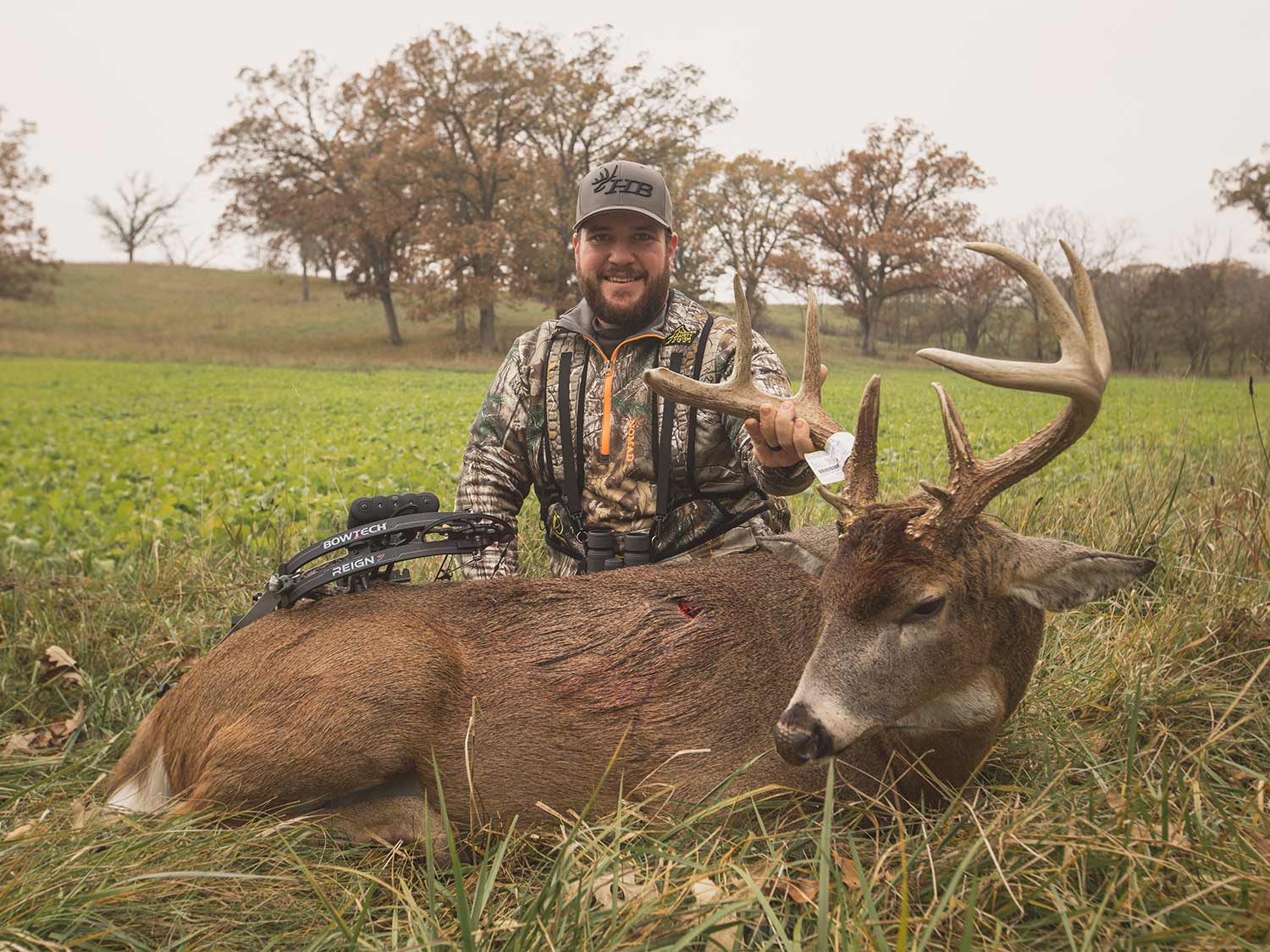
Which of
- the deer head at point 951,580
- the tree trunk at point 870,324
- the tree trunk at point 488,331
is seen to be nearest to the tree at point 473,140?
the tree trunk at point 488,331

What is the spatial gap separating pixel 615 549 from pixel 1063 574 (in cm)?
220

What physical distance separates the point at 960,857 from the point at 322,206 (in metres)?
44.9

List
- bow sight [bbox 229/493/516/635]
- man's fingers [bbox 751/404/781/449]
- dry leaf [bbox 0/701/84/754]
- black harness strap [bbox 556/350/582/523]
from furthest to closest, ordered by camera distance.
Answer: black harness strap [bbox 556/350/582/523] → dry leaf [bbox 0/701/84/754] → man's fingers [bbox 751/404/781/449] → bow sight [bbox 229/493/516/635]

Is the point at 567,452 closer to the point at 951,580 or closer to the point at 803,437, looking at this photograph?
the point at 803,437

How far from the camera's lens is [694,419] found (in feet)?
13.9

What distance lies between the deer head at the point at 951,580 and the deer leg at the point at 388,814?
125cm

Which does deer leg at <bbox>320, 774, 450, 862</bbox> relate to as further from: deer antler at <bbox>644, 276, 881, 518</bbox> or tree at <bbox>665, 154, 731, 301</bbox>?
tree at <bbox>665, 154, 731, 301</bbox>

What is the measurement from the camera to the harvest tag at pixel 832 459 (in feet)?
9.14

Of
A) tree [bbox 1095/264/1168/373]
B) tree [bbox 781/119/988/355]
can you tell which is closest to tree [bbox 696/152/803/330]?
tree [bbox 781/119/988/355]

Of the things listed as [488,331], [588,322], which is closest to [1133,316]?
[588,322]

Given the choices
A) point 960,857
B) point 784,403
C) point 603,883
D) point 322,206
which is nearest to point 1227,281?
point 784,403

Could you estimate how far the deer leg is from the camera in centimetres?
284

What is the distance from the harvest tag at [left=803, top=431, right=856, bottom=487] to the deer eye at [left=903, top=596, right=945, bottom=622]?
0.48 metres

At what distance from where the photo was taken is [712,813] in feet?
8.77
